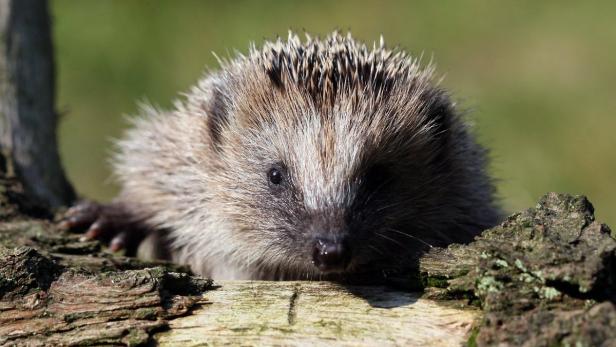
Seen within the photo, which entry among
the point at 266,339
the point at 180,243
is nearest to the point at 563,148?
the point at 180,243

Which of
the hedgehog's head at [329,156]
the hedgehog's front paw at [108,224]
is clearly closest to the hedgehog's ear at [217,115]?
the hedgehog's head at [329,156]

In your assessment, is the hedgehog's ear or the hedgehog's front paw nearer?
the hedgehog's ear

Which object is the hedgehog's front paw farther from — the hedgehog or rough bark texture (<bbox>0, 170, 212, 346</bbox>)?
rough bark texture (<bbox>0, 170, 212, 346</bbox>)

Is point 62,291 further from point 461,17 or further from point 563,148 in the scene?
point 461,17

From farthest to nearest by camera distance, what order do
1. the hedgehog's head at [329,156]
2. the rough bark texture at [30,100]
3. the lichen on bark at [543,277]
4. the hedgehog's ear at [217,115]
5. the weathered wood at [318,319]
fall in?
the rough bark texture at [30,100], the hedgehog's ear at [217,115], the hedgehog's head at [329,156], the weathered wood at [318,319], the lichen on bark at [543,277]

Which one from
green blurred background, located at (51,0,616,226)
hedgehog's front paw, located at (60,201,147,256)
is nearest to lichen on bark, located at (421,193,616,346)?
hedgehog's front paw, located at (60,201,147,256)

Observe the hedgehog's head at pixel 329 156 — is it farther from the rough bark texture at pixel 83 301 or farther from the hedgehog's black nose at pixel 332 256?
the rough bark texture at pixel 83 301
